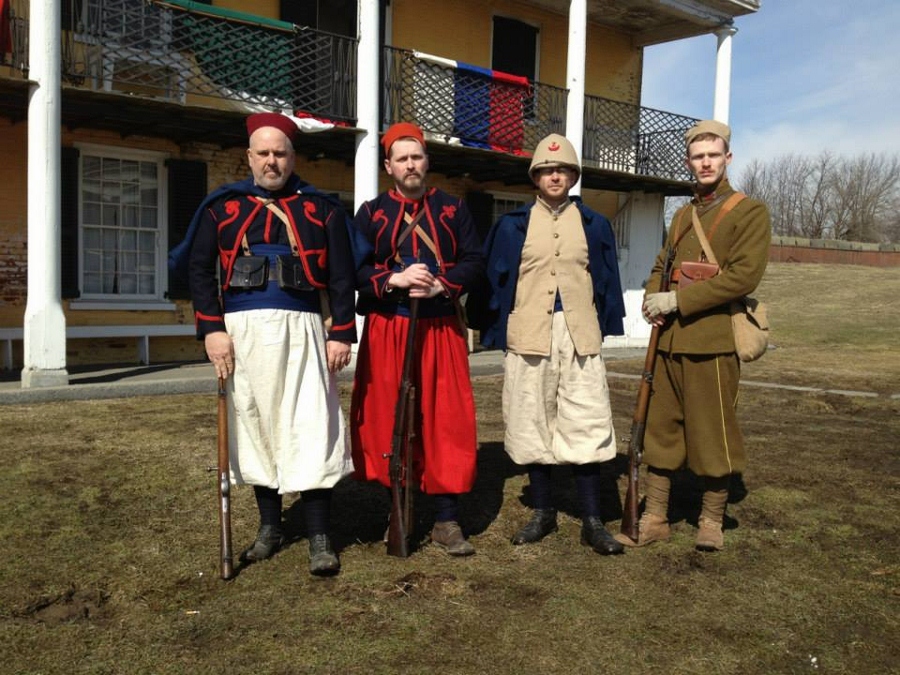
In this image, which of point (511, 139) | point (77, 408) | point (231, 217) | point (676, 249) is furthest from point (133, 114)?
point (676, 249)

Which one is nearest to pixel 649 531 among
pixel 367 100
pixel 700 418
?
pixel 700 418

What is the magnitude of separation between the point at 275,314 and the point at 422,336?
66 cm

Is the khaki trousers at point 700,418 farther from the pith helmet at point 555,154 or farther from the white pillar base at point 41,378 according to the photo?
the white pillar base at point 41,378

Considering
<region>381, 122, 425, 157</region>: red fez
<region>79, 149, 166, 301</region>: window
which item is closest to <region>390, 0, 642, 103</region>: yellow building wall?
<region>79, 149, 166, 301</region>: window

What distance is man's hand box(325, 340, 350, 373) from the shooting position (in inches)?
137

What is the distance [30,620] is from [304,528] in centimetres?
132

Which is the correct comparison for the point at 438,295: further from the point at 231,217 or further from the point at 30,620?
the point at 30,620

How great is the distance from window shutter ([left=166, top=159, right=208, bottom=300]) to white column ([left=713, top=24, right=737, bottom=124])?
8.25 metres

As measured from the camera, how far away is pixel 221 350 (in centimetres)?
335

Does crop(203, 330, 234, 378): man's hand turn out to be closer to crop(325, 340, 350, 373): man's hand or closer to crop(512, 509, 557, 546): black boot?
crop(325, 340, 350, 373): man's hand

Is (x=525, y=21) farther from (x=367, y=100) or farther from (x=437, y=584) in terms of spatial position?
(x=437, y=584)

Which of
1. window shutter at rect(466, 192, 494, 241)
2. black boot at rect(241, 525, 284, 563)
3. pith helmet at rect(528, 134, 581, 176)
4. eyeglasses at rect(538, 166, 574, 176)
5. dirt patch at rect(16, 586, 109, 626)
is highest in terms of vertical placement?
window shutter at rect(466, 192, 494, 241)

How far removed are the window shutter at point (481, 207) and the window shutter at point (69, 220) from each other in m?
5.73

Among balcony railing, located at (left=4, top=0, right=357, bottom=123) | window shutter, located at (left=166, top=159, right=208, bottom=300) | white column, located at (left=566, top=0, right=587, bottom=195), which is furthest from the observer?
white column, located at (left=566, top=0, right=587, bottom=195)
